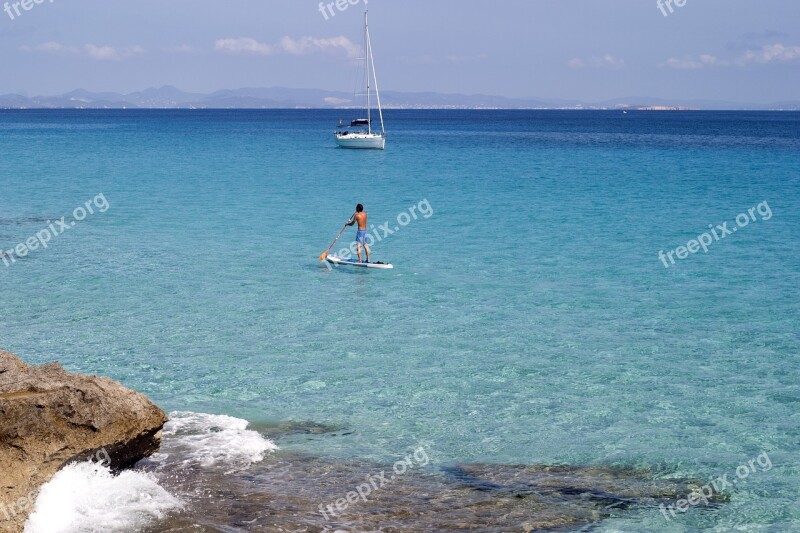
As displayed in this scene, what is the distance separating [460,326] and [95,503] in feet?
31.2

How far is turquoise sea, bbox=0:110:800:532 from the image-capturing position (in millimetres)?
11844

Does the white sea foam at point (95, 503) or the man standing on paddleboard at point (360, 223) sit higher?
the man standing on paddleboard at point (360, 223)

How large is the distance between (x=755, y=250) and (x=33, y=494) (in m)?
23.4

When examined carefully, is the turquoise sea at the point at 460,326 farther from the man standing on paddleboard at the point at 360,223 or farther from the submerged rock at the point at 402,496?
the man standing on paddleboard at the point at 360,223

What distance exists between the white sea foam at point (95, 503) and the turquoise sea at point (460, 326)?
2.41 m

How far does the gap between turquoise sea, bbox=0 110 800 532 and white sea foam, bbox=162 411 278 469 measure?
A: 0.48 metres

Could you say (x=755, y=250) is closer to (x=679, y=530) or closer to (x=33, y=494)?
(x=679, y=530)

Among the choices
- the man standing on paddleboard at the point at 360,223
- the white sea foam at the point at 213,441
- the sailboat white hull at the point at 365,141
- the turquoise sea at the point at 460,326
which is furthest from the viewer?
the sailboat white hull at the point at 365,141

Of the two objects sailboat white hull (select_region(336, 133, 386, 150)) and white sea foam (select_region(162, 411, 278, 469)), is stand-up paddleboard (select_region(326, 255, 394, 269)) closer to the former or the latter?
white sea foam (select_region(162, 411, 278, 469))

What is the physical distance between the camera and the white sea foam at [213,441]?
35.2 feet

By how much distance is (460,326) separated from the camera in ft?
57.2

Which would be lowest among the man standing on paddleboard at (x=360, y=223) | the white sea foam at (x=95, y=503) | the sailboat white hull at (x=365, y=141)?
the white sea foam at (x=95, y=503)

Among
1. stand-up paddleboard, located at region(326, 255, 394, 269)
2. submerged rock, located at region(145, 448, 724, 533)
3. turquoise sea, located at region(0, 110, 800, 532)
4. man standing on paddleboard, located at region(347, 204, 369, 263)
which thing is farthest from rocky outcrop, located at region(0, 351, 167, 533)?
man standing on paddleboard, located at region(347, 204, 369, 263)

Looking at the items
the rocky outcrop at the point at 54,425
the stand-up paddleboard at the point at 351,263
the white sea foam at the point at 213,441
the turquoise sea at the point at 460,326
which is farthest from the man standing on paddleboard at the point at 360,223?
the rocky outcrop at the point at 54,425
